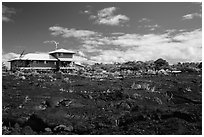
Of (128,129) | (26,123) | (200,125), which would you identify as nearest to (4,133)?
(26,123)

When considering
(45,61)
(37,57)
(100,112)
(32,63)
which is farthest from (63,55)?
(100,112)

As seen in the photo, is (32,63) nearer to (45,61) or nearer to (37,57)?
(37,57)

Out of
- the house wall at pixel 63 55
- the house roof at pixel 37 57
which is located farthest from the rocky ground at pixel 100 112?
the house wall at pixel 63 55

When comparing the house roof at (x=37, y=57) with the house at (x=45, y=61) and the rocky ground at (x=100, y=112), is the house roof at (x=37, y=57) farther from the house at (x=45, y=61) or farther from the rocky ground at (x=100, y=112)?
the rocky ground at (x=100, y=112)

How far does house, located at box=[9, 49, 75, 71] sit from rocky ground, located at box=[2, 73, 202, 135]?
79.1ft

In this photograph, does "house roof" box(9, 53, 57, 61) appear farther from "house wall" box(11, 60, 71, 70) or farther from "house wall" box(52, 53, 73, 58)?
"house wall" box(52, 53, 73, 58)

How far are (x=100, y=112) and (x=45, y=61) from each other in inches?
1176

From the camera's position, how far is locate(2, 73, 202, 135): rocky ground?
10828 mm

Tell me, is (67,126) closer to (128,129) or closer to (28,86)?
(128,129)

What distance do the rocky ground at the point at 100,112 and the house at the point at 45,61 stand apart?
24.1 meters

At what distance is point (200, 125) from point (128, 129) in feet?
10.5

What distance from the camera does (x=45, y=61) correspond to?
40562 millimetres

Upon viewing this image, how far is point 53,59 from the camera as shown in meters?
40.6

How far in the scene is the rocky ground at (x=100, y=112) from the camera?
10.8m
